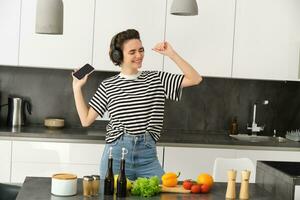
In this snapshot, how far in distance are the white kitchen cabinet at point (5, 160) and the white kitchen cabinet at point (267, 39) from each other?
204 centimetres

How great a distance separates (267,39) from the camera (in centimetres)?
495

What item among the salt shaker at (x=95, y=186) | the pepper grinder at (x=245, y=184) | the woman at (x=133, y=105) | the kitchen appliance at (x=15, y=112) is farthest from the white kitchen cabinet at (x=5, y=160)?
the pepper grinder at (x=245, y=184)

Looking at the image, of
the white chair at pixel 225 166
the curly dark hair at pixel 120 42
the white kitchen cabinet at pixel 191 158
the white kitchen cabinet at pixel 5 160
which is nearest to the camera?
the curly dark hair at pixel 120 42

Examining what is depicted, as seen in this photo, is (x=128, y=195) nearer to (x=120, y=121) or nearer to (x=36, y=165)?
(x=120, y=121)

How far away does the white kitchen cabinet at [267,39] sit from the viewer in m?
4.94

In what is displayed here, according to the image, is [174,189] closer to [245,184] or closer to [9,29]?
[245,184]

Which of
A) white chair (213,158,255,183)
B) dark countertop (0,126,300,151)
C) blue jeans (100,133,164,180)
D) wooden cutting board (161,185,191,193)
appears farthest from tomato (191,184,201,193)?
dark countertop (0,126,300,151)

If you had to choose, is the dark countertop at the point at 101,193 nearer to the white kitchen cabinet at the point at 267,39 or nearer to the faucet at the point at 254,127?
the white kitchen cabinet at the point at 267,39

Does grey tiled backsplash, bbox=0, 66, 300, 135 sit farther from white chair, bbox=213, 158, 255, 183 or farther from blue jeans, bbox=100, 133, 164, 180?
blue jeans, bbox=100, 133, 164, 180

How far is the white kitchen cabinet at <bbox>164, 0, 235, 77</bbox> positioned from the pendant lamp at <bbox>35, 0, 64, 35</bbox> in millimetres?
2064

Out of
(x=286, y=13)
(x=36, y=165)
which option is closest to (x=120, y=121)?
(x=36, y=165)

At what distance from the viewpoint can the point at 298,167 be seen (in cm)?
320

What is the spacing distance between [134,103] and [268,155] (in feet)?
5.66

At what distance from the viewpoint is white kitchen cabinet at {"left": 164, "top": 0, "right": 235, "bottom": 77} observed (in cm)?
488
